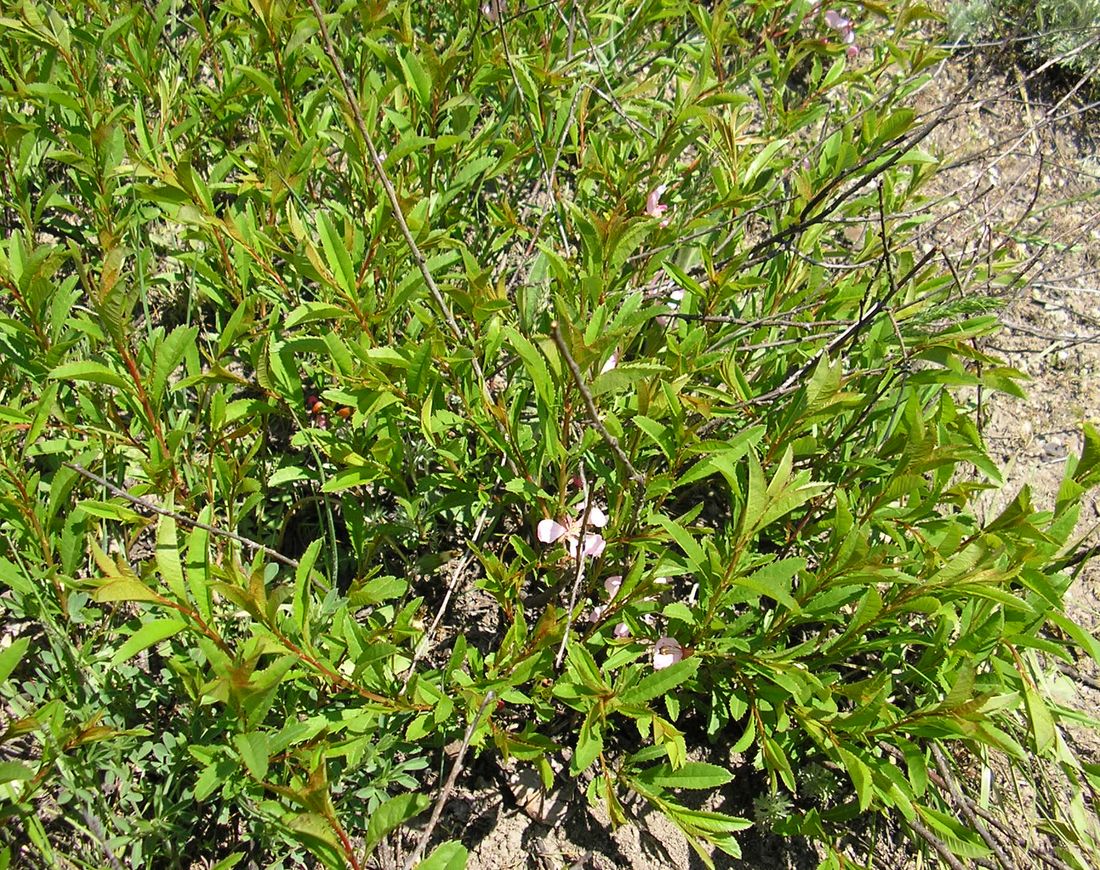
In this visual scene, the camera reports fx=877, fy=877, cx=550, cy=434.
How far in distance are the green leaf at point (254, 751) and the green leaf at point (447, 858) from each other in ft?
0.90

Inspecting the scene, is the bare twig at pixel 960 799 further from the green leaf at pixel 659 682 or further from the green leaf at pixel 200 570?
the green leaf at pixel 200 570

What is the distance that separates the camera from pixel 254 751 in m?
1.31

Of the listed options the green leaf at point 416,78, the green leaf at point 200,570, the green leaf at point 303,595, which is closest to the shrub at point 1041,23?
the green leaf at point 416,78

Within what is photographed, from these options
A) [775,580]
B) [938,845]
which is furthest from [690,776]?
[938,845]

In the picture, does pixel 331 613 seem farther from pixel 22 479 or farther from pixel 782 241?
pixel 782 241

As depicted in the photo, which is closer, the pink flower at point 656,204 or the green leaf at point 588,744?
the green leaf at point 588,744

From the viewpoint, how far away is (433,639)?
206cm

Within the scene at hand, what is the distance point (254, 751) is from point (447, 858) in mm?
330

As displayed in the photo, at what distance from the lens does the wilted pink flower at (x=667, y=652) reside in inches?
70.4

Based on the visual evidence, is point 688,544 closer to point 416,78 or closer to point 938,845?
point 938,845

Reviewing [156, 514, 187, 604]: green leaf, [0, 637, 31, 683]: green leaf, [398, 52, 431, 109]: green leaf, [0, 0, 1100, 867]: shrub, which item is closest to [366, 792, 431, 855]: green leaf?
[0, 0, 1100, 867]: shrub

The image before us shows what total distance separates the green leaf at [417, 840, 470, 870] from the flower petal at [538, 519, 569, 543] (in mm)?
675

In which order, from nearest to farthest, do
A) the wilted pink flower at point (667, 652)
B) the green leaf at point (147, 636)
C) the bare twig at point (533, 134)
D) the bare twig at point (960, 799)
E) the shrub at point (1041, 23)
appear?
the green leaf at point (147, 636) → the bare twig at point (960, 799) → the wilted pink flower at point (667, 652) → the bare twig at point (533, 134) → the shrub at point (1041, 23)

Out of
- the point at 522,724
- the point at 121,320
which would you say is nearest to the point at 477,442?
the point at 522,724
